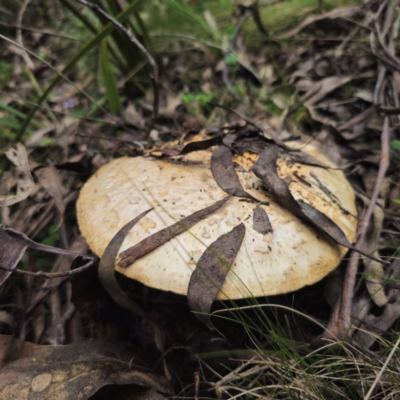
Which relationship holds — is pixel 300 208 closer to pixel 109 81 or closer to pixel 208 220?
pixel 208 220

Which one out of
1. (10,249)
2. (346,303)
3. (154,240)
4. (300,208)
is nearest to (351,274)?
(346,303)

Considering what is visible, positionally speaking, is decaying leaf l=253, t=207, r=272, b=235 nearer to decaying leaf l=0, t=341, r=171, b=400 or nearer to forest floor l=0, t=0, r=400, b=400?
forest floor l=0, t=0, r=400, b=400

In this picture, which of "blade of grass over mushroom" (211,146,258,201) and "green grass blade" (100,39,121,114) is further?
"green grass blade" (100,39,121,114)

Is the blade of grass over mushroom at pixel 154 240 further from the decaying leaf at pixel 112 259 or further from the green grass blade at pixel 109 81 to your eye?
the green grass blade at pixel 109 81

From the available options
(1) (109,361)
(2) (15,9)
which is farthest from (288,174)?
(2) (15,9)

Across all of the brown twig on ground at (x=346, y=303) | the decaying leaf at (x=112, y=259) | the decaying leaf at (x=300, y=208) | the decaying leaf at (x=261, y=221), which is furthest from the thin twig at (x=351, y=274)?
the decaying leaf at (x=112, y=259)

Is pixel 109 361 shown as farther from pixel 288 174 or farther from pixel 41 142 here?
pixel 41 142

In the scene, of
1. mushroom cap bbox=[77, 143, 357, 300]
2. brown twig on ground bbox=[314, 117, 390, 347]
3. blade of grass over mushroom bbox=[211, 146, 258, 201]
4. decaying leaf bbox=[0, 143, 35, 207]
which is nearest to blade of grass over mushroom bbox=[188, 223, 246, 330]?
mushroom cap bbox=[77, 143, 357, 300]
